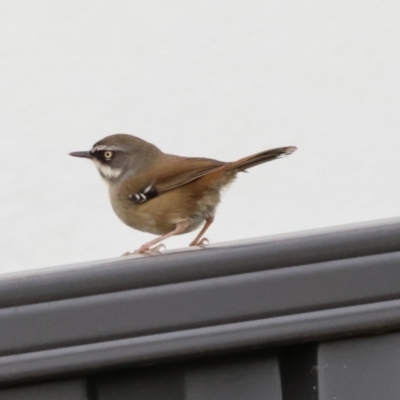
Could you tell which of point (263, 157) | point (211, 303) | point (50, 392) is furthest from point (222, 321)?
point (263, 157)

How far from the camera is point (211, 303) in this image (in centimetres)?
136

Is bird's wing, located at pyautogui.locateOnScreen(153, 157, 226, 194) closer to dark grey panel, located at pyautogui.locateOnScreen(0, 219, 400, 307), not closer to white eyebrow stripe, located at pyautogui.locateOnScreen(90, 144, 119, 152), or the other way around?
white eyebrow stripe, located at pyautogui.locateOnScreen(90, 144, 119, 152)

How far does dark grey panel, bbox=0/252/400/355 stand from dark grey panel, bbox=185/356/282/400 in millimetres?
92

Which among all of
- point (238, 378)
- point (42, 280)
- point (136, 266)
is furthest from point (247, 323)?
point (42, 280)

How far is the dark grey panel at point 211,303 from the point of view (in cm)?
136

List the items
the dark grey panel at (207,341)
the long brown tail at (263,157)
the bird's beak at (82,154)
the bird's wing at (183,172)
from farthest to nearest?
the bird's beak at (82,154) < the bird's wing at (183,172) < the long brown tail at (263,157) < the dark grey panel at (207,341)

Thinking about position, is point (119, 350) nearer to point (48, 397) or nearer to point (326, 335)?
point (48, 397)

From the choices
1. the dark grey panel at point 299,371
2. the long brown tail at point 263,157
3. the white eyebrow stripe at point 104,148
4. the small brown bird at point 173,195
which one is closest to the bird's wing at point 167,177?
the small brown bird at point 173,195

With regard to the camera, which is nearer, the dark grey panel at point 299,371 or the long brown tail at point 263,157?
the dark grey panel at point 299,371

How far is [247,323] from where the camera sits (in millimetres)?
1355

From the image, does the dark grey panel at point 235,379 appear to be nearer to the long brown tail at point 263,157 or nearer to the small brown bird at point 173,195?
the long brown tail at point 263,157

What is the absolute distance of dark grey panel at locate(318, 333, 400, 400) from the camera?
1.36 metres

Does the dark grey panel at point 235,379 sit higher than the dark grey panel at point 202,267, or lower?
lower

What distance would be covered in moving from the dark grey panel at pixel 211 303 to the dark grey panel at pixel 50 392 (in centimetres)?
7
